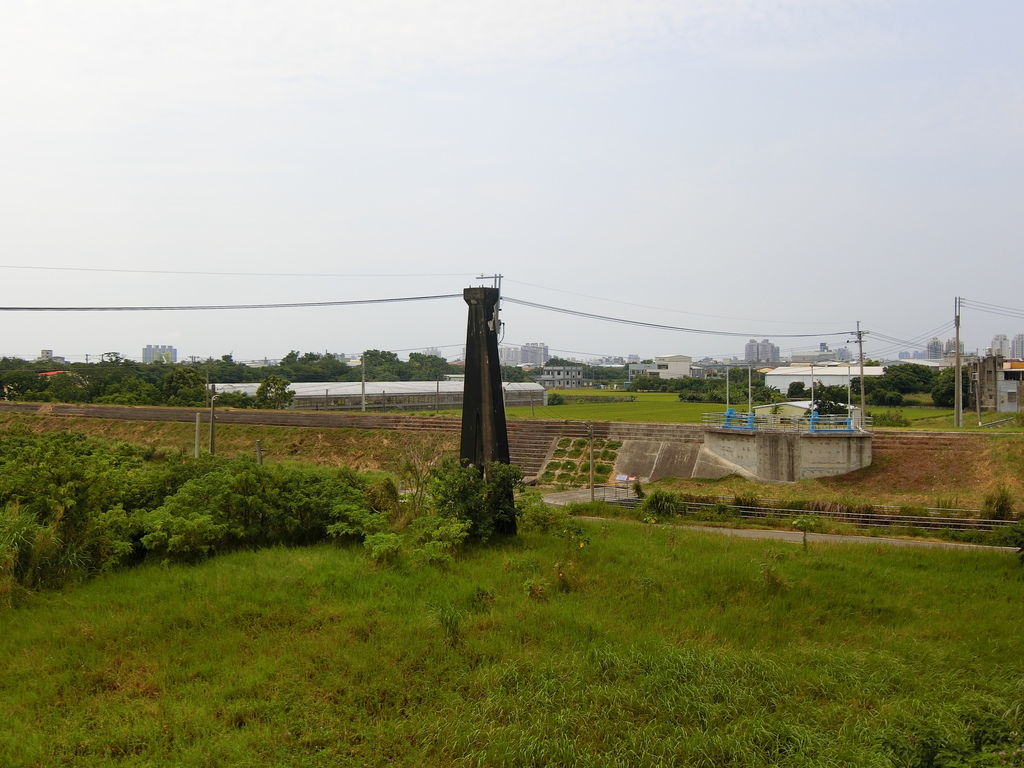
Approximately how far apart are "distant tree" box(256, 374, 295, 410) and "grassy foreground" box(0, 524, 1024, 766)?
39.1 meters

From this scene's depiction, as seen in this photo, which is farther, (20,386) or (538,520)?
(20,386)

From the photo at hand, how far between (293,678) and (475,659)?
1.99m

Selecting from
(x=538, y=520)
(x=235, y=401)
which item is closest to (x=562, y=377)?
(x=235, y=401)

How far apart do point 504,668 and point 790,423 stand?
2314cm

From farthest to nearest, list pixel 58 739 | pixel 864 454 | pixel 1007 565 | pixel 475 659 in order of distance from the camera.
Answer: pixel 864 454, pixel 1007 565, pixel 475 659, pixel 58 739

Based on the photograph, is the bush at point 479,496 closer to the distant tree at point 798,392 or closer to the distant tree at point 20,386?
the distant tree at point 798,392

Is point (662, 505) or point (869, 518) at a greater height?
point (662, 505)

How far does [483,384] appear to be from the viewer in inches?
533

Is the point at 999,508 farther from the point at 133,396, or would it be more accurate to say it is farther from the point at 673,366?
the point at 673,366

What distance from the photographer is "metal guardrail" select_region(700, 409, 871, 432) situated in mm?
26891

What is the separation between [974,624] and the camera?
942 centimetres

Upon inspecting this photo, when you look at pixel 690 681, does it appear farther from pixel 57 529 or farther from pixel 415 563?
pixel 57 529

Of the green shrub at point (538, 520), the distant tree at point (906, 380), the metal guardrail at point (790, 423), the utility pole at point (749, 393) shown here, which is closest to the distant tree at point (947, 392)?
the distant tree at point (906, 380)

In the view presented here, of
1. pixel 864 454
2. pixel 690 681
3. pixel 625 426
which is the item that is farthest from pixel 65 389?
A: pixel 690 681
